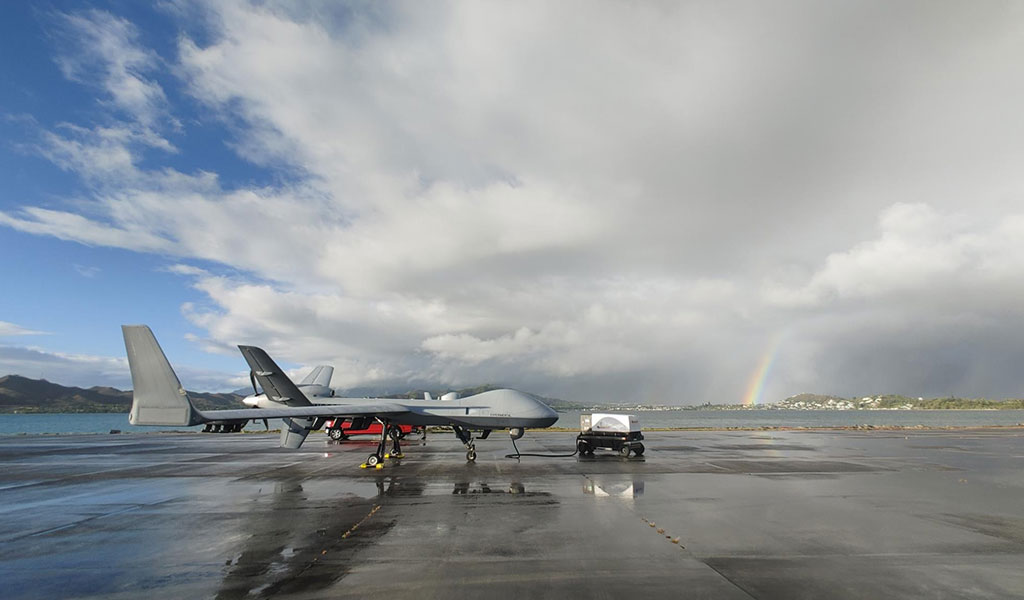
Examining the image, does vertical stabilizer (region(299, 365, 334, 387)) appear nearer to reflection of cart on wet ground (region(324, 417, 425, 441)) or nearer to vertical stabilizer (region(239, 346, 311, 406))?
reflection of cart on wet ground (region(324, 417, 425, 441))

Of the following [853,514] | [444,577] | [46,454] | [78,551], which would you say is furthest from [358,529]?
[46,454]

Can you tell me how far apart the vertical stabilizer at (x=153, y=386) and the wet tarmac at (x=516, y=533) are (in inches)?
111

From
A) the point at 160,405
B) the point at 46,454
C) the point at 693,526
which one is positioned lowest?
the point at 46,454

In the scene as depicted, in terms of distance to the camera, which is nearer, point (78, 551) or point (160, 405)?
point (78, 551)

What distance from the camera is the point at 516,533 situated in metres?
11.4

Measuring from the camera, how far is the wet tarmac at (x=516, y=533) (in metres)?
8.27

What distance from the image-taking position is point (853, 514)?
1363 centimetres

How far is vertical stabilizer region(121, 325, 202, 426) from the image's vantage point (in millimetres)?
12734

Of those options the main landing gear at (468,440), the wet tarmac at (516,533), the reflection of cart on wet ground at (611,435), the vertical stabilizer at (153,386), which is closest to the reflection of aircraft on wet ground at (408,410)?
the main landing gear at (468,440)

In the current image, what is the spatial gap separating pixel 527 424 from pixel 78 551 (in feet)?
58.5

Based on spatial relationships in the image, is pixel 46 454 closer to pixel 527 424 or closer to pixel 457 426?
pixel 457 426

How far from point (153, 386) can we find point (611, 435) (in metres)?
23.0

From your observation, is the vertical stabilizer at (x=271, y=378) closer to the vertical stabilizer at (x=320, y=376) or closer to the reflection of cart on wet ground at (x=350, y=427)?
the reflection of cart on wet ground at (x=350, y=427)

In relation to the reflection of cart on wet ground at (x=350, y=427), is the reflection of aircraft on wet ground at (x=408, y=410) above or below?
above
